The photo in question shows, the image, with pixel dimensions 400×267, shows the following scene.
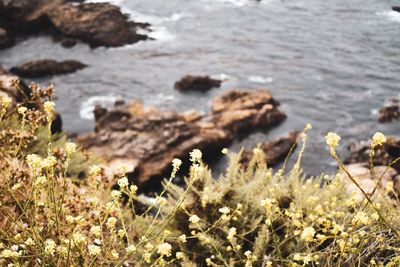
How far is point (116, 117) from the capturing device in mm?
15469

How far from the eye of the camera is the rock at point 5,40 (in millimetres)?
23438

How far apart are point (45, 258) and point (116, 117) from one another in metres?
13.2

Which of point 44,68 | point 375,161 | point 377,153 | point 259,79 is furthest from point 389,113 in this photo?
point 44,68

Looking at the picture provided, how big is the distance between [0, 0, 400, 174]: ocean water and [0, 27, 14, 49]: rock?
0.57 metres

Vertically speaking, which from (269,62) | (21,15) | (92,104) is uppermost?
(21,15)

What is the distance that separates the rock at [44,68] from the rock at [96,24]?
3.50 metres

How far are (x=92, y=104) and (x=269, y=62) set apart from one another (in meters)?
8.61

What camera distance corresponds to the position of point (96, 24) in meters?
24.7

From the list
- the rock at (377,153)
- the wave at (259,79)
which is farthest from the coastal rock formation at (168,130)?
the rock at (377,153)

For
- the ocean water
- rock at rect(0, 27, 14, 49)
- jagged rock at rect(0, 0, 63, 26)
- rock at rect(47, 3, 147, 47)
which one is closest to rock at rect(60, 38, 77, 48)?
the ocean water

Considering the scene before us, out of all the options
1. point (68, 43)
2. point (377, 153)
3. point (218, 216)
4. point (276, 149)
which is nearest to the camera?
point (218, 216)

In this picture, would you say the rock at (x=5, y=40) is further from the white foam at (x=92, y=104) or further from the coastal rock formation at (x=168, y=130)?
the coastal rock formation at (x=168, y=130)

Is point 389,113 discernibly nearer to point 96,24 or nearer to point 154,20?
point 154,20

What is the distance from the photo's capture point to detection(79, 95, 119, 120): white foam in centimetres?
1752
